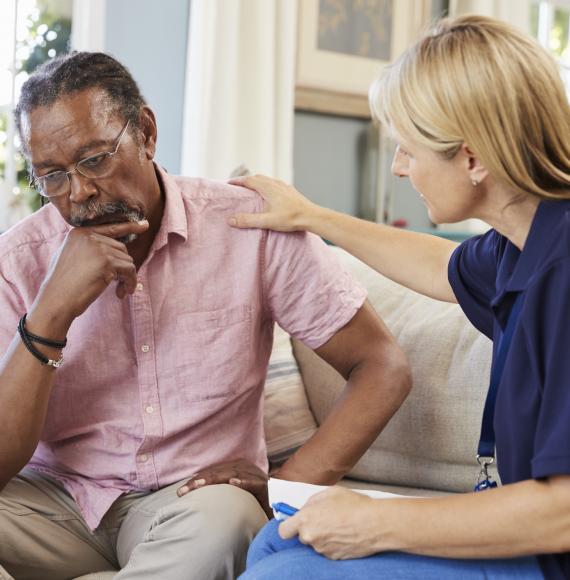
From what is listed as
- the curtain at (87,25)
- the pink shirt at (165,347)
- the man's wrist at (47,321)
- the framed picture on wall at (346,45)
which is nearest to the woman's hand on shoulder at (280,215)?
the pink shirt at (165,347)

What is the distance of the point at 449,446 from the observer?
6.27 feet

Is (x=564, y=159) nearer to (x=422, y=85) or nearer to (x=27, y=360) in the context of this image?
(x=422, y=85)

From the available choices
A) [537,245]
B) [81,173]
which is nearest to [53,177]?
[81,173]

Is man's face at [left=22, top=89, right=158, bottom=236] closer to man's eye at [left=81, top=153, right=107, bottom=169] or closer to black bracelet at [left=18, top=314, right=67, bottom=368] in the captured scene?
man's eye at [left=81, top=153, right=107, bottom=169]

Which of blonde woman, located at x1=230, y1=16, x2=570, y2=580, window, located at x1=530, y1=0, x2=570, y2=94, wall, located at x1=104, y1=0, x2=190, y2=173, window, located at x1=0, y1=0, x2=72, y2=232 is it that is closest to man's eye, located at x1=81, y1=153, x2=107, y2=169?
blonde woman, located at x1=230, y1=16, x2=570, y2=580

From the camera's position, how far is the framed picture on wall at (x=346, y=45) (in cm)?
436

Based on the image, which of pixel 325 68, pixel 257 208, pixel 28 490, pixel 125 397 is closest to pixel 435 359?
pixel 257 208

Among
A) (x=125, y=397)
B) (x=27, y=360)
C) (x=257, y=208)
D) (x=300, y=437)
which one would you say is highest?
(x=257, y=208)

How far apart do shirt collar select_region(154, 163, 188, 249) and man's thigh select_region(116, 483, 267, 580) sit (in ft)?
1.52

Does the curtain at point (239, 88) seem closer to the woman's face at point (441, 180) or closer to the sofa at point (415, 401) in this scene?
the sofa at point (415, 401)

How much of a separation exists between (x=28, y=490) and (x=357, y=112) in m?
3.32

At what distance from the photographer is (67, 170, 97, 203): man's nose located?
5.06ft

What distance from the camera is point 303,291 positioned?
5.71 feet

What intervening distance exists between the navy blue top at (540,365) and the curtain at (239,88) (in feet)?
8.46
